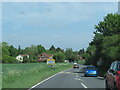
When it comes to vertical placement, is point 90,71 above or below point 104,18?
below

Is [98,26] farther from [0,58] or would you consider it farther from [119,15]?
[0,58]

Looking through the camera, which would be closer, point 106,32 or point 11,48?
point 106,32

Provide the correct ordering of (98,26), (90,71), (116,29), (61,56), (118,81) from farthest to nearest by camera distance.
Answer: (61,56), (98,26), (116,29), (90,71), (118,81)

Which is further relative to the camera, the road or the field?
the road

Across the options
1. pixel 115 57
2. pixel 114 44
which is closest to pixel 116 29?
pixel 114 44

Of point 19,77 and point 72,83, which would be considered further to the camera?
point 19,77

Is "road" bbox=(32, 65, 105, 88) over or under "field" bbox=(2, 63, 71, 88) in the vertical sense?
under

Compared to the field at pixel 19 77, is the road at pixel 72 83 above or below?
below

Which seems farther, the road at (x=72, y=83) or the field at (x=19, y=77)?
the road at (x=72, y=83)

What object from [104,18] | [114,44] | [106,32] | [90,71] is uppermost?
[104,18]

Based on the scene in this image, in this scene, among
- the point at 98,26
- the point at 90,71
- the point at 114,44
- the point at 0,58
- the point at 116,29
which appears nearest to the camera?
the point at 90,71

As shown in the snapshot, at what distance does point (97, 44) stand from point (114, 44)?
1472 cm

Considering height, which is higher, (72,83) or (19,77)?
(19,77)

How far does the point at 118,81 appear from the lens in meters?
10.8
